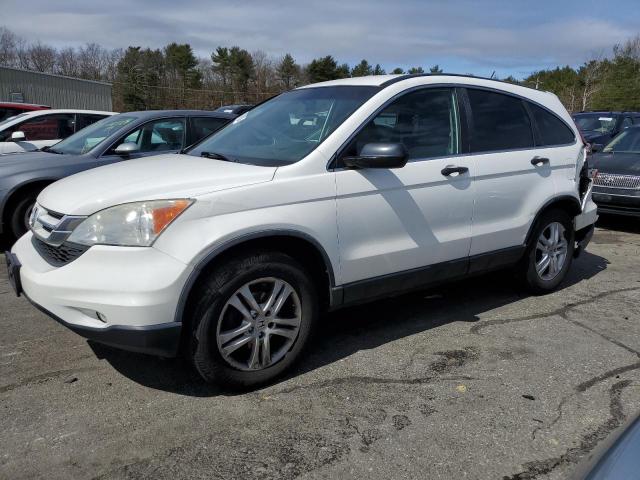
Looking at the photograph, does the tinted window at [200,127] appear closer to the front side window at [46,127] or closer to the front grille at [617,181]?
the front side window at [46,127]

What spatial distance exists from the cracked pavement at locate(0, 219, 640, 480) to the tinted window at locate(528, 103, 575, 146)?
4.96ft

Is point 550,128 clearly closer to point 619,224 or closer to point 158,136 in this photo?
point 158,136

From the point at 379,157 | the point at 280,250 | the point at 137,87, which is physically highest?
the point at 137,87

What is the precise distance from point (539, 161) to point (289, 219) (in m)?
2.51

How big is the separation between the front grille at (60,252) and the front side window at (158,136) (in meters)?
3.45

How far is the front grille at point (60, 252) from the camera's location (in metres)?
3.05

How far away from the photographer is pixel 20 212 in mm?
6203

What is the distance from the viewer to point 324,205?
3402 millimetres

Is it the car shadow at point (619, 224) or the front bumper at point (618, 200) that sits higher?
the front bumper at point (618, 200)

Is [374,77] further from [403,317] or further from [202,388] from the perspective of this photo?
[202,388]

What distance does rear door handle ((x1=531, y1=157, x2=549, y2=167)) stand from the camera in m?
4.65

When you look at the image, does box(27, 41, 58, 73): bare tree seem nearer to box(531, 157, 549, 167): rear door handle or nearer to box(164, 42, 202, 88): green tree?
box(164, 42, 202, 88): green tree

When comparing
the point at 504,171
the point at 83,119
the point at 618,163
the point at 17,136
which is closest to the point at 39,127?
the point at 83,119

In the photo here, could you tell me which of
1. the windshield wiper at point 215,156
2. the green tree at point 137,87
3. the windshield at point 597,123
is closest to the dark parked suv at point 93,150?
the windshield wiper at point 215,156
